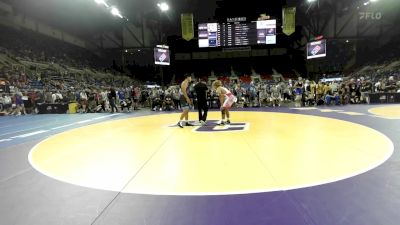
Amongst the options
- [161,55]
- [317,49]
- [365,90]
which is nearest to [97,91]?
[161,55]

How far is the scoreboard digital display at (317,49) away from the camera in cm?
2070

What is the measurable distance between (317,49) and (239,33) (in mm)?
6370

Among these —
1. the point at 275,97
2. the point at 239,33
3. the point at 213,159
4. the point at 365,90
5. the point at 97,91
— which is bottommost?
the point at 213,159

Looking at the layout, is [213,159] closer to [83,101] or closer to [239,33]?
[83,101]

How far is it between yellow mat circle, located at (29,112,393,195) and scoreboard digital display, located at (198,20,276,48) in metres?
14.0

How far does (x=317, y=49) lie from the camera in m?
21.0

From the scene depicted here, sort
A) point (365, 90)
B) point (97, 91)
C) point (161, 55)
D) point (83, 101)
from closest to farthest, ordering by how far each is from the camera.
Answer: point (83, 101)
point (365, 90)
point (97, 91)
point (161, 55)

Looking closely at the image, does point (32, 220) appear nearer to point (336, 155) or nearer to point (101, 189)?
point (101, 189)

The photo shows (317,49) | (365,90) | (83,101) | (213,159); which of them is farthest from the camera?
(317,49)

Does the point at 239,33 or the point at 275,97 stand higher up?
the point at 239,33

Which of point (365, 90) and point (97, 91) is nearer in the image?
point (365, 90)

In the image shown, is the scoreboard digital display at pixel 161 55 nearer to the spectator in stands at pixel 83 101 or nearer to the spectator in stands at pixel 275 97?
the spectator in stands at pixel 83 101

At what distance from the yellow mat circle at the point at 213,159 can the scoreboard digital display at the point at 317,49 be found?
52.4 feet

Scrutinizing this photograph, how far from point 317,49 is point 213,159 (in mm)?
19657
